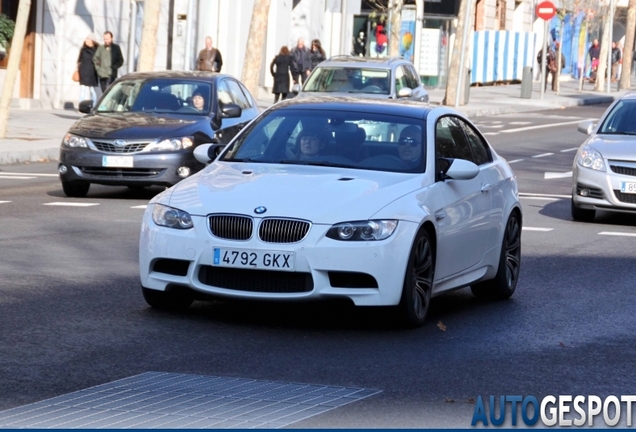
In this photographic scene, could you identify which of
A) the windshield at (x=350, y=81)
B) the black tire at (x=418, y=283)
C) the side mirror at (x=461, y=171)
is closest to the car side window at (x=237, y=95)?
the windshield at (x=350, y=81)

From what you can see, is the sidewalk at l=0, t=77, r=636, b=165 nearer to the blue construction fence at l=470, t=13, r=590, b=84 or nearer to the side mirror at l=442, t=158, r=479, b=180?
the blue construction fence at l=470, t=13, r=590, b=84

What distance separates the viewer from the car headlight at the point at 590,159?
A: 16.9 metres

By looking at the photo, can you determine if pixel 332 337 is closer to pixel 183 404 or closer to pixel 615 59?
pixel 183 404

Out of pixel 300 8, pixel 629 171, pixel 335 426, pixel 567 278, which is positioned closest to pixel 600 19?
pixel 300 8

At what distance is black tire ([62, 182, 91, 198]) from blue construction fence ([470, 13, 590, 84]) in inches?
1818

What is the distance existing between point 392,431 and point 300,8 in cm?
4439

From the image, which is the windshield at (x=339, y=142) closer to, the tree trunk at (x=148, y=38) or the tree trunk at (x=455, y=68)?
the tree trunk at (x=148, y=38)

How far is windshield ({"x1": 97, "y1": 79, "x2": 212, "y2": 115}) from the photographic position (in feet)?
61.1

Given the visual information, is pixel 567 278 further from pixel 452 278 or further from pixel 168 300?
pixel 168 300

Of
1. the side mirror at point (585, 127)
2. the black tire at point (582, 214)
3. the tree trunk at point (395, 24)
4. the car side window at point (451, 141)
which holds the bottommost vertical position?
the black tire at point (582, 214)

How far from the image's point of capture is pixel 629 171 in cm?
1673

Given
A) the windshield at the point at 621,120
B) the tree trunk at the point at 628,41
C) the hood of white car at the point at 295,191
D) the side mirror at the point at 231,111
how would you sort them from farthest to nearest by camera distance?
the tree trunk at the point at 628,41 → the side mirror at the point at 231,111 → the windshield at the point at 621,120 → the hood of white car at the point at 295,191

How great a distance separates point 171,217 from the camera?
9.05 meters

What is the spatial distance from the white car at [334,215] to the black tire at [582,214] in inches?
261
